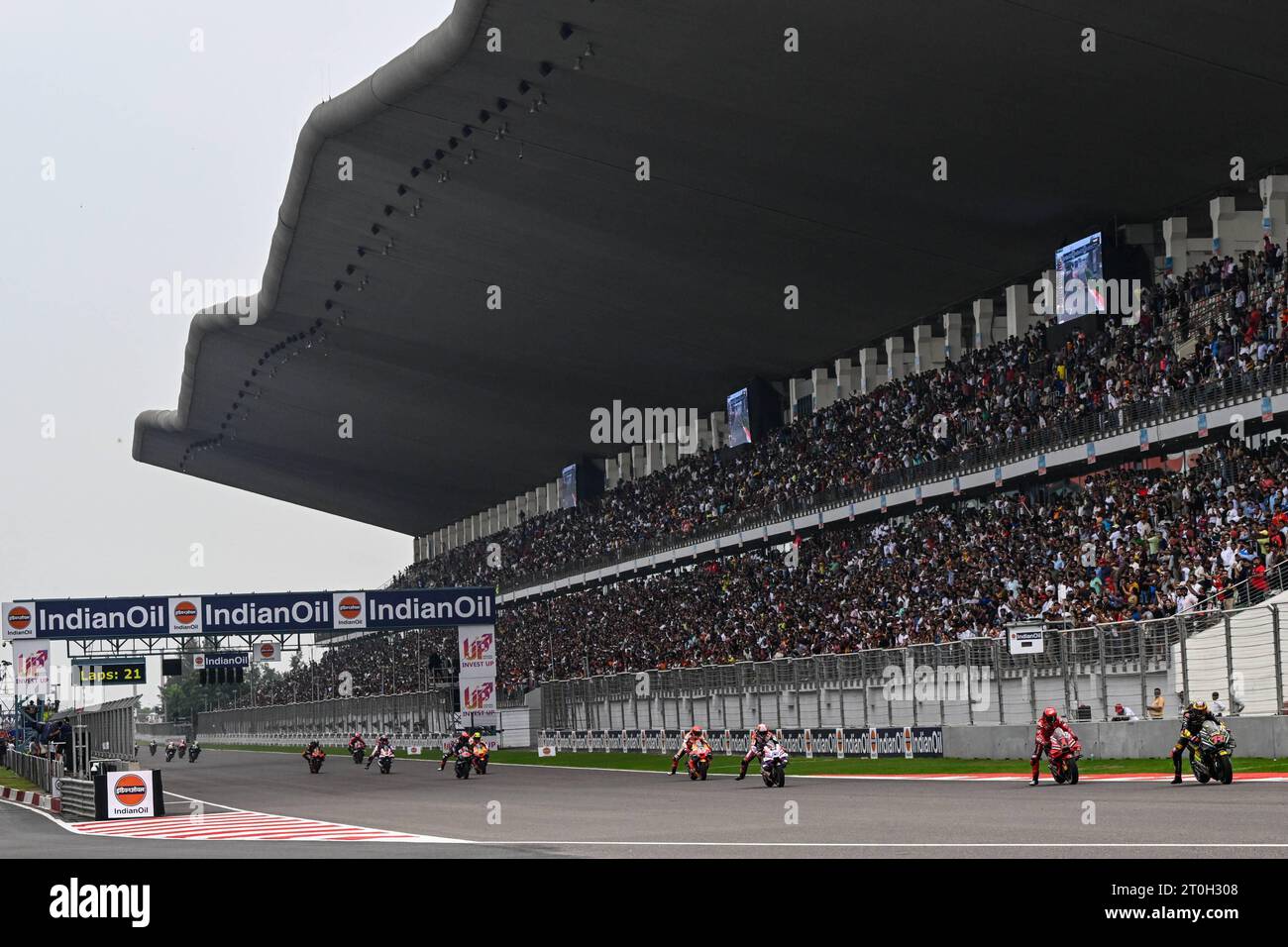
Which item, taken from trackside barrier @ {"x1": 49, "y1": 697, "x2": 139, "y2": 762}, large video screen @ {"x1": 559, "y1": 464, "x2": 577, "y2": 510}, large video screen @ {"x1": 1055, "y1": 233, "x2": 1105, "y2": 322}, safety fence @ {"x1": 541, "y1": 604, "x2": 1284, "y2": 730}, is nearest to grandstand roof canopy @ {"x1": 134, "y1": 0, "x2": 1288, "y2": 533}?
large video screen @ {"x1": 1055, "y1": 233, "x2": 1105, "y2": 322}

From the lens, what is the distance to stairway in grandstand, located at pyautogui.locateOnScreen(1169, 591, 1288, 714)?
2342 cm

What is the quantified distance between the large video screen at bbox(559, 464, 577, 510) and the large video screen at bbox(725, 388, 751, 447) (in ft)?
58.3

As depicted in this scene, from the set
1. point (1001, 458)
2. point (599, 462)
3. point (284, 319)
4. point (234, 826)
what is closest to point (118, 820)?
point (234, 826)

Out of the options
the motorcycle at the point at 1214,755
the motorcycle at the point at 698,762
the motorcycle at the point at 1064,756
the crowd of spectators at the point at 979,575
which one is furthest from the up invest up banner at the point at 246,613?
the motorcycle at the point at 1214,755

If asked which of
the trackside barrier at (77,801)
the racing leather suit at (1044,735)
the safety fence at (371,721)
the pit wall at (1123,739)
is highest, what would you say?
the racing leather suit at (1044,735)

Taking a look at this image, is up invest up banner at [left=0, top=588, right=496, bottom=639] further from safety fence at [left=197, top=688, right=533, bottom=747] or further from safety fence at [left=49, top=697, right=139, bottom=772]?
safety fence at [left=49, top=697, right=139, bottom=772]

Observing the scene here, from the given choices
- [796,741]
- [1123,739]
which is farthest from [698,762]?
[796,741]

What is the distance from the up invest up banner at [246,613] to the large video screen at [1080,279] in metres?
20.2

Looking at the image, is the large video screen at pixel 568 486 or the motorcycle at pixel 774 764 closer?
the motorcycle at pixel 774 764

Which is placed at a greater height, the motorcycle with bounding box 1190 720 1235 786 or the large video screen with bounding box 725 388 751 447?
the large video screen with bounding box 725 388 751 447

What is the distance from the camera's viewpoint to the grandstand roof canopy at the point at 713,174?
109 feet

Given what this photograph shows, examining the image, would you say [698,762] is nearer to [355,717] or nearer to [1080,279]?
[1080,279]

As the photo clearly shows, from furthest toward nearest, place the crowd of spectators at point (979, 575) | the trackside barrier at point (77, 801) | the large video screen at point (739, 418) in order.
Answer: the large video screen at point (739, 418) → the crowd of spectators at point (979, 575) → the trackside barrier at point (77, 801)

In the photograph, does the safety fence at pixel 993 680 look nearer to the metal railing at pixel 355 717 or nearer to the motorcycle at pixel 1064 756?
the motorcycle at pixel 1064 756
